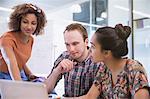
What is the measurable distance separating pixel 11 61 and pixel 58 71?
0.31 m

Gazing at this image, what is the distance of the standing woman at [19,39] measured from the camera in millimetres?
1666

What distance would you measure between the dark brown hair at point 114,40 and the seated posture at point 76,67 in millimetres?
204

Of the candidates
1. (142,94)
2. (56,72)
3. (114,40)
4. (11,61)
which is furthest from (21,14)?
(142,94)

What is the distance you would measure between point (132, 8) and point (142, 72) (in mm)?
2580

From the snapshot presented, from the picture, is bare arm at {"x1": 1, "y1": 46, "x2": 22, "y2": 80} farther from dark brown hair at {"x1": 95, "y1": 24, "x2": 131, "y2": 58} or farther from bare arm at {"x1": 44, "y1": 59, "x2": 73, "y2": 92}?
dark brown hair at {"x1": 95, "y1": 24, "x2": 131, "y2": 58}

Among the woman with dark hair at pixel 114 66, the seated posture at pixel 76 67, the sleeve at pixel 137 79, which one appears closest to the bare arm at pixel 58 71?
the seated posture at pixel 76 67

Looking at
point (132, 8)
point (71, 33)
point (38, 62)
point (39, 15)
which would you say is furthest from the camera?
point (132, 8)

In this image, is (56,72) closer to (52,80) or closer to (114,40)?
(52,80)

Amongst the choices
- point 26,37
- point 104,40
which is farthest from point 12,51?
point 104,40

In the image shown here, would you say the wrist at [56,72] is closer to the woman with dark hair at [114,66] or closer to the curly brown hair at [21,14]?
the woman with dark hair at [114,66]

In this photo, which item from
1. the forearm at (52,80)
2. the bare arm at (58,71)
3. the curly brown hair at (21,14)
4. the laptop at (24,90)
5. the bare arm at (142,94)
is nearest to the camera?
the laptop at (24,90)

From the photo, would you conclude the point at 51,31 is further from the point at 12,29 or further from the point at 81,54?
the point at 81,54

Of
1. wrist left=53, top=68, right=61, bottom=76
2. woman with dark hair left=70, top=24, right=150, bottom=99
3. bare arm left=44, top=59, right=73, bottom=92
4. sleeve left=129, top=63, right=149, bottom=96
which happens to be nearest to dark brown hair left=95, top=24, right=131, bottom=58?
woman with dark hair left=70, top=24, right=150, bottom=99

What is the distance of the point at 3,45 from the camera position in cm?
168
